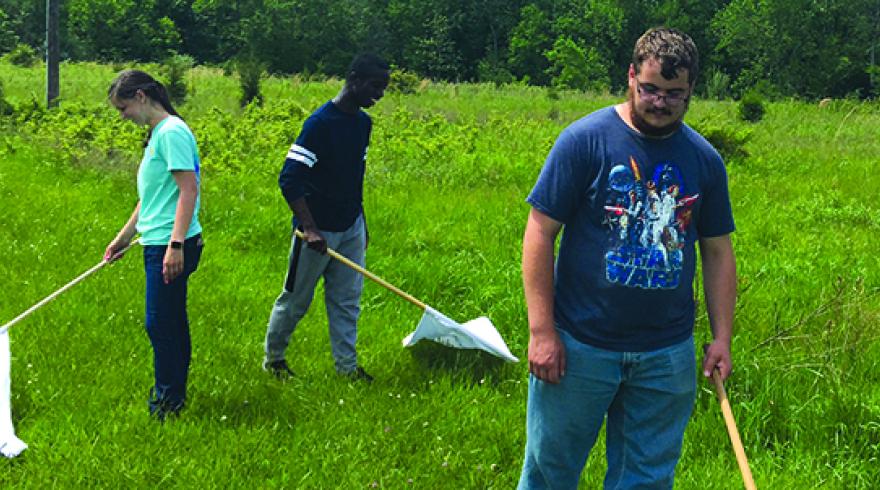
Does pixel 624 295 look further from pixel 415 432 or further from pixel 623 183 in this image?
pixel 415 432

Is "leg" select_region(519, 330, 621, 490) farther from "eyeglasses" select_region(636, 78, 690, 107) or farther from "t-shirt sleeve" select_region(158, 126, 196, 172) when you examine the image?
"t-shirt sleeve" select_region(158, 126, 196, 172)

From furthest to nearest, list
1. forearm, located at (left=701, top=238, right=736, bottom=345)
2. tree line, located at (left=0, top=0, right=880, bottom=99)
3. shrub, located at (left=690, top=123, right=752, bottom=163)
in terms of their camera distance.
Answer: tree line, located at (left=0, top=0, right=880, bottom=99)
shrub, located at (left=690, top=123, right=752, bottom=163)
forearm, located at (left=701, top=238, right=736, bottom=345)

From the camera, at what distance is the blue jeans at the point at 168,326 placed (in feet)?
11.7

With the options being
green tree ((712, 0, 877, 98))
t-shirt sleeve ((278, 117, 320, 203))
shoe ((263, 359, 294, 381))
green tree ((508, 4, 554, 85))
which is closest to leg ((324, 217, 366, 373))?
shoe ((263, 359, 294, 381))

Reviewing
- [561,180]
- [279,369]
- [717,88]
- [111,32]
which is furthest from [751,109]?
[111,32]

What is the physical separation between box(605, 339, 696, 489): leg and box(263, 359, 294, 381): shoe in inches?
91.0

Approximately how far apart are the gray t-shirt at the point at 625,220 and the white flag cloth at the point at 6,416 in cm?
237

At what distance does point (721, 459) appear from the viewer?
3389mm

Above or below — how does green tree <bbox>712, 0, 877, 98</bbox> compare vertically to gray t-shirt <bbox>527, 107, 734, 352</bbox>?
below

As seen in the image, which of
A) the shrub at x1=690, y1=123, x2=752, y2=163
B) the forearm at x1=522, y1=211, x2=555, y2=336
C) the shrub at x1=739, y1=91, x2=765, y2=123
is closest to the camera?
the forearm at x1=522, y1=211, x2=555, y2=336

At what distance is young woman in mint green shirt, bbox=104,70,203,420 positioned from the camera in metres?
3.47

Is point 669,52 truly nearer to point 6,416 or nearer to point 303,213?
point 303,213

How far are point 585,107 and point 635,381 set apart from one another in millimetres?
22181

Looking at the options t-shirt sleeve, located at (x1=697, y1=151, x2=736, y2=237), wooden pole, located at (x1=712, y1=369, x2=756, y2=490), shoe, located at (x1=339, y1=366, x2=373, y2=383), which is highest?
t-shirt sleeve, located at (x1=697, y1=151, x2=736, y2=237)
